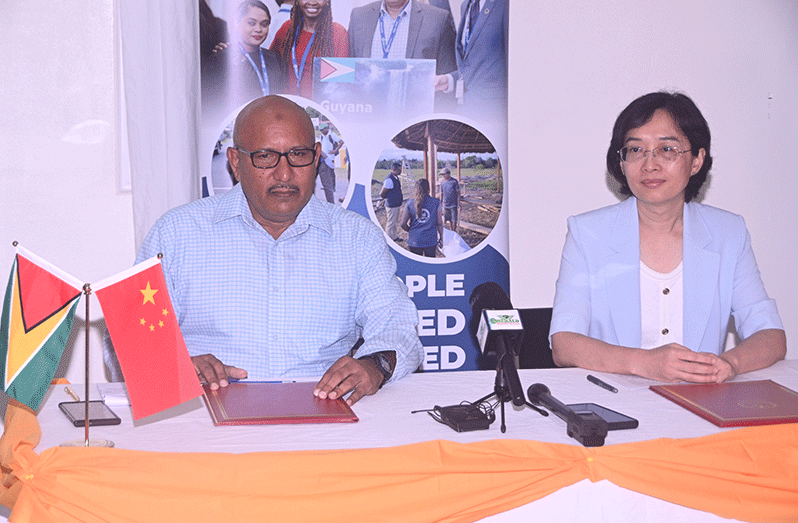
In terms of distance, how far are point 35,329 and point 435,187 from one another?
7.37ft

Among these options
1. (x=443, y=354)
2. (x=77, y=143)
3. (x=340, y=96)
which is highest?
(x=340, y=96)

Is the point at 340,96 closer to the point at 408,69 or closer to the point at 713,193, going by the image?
the point at 408,69

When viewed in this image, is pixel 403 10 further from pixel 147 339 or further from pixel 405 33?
pixel 147 339

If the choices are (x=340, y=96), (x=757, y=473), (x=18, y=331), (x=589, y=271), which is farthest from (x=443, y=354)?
(x=18, y=331)

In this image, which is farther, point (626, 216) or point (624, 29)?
point (624, 29)

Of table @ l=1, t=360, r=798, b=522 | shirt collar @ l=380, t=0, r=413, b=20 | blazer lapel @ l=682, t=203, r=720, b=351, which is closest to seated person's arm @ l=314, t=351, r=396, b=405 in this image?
table @ l=1, t=360, r=798, b=522

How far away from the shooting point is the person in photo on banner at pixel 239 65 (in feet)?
10.5

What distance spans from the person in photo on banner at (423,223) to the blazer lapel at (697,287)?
122 centimetres

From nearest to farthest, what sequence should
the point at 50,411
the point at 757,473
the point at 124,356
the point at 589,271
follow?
the point at 124,356
the point at 757,473
the point at 50,411
the point at 589,271

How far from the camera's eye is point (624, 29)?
3.78 m

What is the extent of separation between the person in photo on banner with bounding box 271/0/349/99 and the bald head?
0.82 meters

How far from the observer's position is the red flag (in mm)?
1454

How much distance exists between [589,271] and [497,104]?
3.88ft

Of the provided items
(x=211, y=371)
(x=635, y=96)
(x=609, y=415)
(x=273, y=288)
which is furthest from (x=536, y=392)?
(x=635, y=96)
